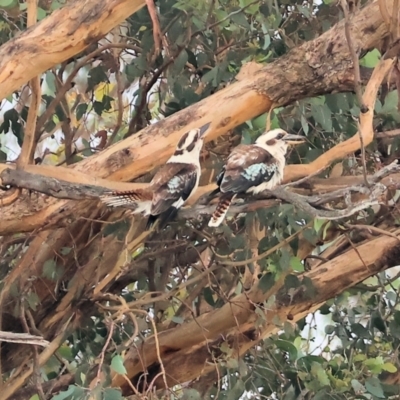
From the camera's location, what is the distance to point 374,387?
1614mm

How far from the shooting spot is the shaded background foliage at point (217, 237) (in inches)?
67.0

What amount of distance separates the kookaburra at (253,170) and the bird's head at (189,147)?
2.3 inches

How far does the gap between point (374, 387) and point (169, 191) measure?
629 mm

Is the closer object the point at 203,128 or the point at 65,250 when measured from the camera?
the point at 203,128

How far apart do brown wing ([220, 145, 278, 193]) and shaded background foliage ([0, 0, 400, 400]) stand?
201 millimetres

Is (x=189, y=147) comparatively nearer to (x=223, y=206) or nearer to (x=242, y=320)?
(x=223, y=206)

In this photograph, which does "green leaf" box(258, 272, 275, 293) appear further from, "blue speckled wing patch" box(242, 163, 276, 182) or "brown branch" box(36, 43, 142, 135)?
"brown branch" box(36, 43, 142, 135)

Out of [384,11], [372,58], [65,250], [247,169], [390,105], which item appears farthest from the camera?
[65,250]

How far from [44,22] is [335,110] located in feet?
2.22

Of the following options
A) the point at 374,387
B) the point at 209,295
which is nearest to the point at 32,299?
the point at 209,295

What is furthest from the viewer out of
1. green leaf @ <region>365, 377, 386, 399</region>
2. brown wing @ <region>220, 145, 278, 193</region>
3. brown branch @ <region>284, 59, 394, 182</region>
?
green leaf @ <region>365, 377, 386, 399</region>

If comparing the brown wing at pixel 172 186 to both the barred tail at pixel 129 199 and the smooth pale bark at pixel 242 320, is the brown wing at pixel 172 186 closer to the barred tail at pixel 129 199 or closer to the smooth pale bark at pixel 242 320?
the barred tail at pixel 129 199

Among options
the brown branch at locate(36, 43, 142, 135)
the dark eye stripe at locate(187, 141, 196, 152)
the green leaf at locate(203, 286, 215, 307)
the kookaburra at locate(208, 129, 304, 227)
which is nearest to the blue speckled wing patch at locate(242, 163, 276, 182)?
A: the kookaburra at locate(208, 129, 304, 227)

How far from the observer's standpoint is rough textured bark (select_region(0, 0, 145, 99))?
4.56 feet
